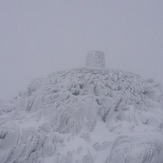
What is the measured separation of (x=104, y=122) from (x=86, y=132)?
386 centimetres

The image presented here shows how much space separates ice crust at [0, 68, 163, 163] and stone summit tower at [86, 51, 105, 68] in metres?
2.22

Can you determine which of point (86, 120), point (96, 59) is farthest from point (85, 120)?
point (96, 59)

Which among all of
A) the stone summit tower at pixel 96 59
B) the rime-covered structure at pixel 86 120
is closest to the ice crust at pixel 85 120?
the rime-covered structure at pixel 86 120

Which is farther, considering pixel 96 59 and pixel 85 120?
pixel 96 59

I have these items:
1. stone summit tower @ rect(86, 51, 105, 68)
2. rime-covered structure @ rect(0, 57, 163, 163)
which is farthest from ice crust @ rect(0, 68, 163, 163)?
stone summit tower @ rect(86, 51, 105, 68)

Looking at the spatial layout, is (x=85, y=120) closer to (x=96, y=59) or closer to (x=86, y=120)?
(x=86, y=120)

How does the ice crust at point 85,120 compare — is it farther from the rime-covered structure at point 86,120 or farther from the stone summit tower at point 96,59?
the stone summit tower at point 96,59

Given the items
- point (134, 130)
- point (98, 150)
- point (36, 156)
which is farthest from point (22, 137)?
point (134, 130)

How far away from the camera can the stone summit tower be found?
151 ft

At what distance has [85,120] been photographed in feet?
120

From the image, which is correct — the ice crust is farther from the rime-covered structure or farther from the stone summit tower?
the stone summit tower

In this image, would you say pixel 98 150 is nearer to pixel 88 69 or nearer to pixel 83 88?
pixel 83 88

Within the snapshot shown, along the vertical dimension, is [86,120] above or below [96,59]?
below

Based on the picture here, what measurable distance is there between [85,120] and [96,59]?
13.5m
